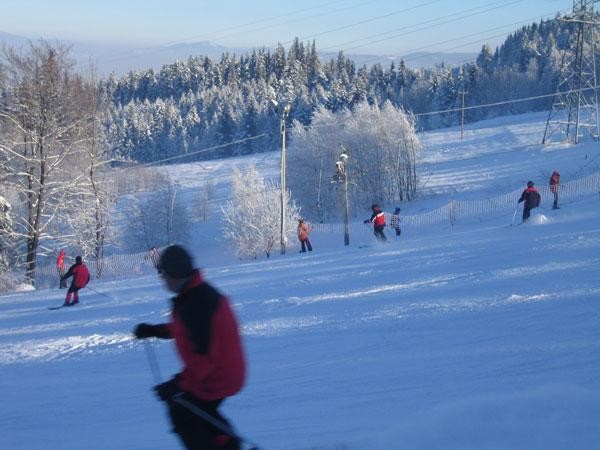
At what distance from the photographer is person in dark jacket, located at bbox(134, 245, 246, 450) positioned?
3535 mm

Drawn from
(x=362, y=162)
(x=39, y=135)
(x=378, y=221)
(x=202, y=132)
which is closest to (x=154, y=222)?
(x=362, y=162)

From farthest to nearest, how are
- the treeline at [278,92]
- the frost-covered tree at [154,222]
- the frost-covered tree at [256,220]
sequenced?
the treeline at [278,92] < the frost-covered tree at [154,222] < the frost-covered tree at [256,220]

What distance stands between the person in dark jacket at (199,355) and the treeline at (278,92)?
94226 millimetres

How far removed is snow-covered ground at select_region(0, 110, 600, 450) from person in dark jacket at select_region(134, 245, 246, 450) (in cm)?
122

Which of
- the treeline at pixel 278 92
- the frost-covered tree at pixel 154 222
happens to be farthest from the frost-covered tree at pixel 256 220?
the treeline at pixel 278 92

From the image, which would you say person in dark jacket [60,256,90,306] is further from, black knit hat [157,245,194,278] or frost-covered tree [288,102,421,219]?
frost-covered tree [288,102,421,219]

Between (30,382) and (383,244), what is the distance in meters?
12.3

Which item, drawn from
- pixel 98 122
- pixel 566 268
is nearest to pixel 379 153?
pixel 98 122

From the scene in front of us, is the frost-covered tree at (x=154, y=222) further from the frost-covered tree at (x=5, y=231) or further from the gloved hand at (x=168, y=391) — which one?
the gloved hand at (x=168, y=391)

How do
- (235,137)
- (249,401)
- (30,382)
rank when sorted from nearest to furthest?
(249,401)
(30,382)
(235,137)

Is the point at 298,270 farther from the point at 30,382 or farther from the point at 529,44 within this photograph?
the point at 529,44

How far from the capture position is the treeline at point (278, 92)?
106 metres

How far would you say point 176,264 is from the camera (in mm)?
3662

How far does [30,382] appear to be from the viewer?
9.48 m
